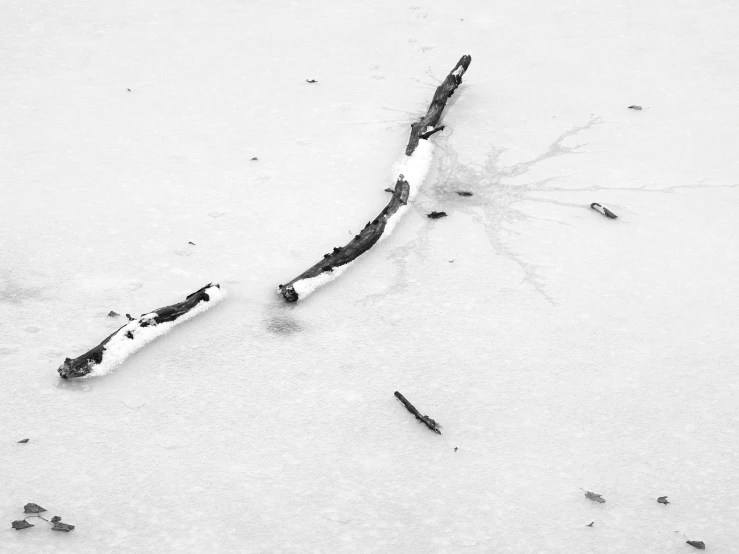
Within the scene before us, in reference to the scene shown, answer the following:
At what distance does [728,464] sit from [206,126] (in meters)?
4.72

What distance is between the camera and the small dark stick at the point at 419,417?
355 cm

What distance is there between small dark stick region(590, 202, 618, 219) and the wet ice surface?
99 mm

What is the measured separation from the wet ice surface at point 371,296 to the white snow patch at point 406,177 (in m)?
0.07

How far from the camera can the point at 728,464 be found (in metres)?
3.40

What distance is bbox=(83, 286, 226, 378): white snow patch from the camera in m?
3.84

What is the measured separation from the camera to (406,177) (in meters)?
5.62

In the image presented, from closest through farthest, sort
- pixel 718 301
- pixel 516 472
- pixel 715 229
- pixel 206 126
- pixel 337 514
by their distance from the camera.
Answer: pixel 337 514
pixel 516 472
pixel 718 301
pixel 715 229
pixel 206 126

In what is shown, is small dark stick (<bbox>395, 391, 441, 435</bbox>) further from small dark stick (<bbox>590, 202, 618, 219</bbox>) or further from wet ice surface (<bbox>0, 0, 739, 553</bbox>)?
small dark stick (<bbox>590, 202, 618, 219</bbox>)

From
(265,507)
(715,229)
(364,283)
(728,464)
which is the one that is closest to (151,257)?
(364,283)

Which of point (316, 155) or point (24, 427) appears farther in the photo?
point (316, 155)

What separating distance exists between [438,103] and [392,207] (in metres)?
1.70

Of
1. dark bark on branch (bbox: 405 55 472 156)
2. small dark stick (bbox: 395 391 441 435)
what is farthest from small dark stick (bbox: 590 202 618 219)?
small dark stick (bbox: 395 391 441 435)

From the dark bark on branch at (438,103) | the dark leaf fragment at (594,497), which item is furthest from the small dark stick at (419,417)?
the dark bark on branch at (438,103)

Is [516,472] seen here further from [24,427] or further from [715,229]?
[715,229]
